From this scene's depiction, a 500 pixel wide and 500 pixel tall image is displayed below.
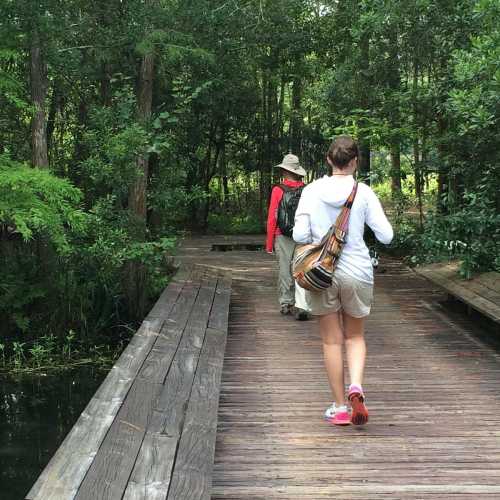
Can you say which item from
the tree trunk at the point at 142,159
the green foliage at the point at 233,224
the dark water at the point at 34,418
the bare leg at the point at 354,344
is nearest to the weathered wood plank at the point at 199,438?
the bare leg at the point at 354,344

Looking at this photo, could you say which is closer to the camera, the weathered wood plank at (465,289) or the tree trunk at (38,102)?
the weathered wood plank at (465,289)

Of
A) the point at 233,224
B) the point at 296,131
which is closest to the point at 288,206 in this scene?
the point at 296,131

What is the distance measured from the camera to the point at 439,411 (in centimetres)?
484

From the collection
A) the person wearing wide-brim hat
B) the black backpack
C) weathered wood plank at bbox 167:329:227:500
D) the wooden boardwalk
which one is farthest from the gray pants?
weathered wood plank at bbox 167:329:227:500

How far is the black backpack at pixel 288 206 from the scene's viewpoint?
7.21 m

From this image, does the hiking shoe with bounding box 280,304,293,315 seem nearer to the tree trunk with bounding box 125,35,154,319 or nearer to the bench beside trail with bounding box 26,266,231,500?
the bench beside trail with bounding box 26,266,231,500

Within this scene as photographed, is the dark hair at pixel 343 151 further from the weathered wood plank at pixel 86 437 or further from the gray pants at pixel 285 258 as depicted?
the gray pants at pixel 285 258

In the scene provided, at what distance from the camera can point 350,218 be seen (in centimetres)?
419

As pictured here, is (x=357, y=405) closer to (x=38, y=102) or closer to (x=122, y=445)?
(x=122, y=445)

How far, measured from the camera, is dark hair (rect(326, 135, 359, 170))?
4.21 meters

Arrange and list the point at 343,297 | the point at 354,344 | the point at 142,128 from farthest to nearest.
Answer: the point at 142,128 → the point at 354,344 → the point at 343,297

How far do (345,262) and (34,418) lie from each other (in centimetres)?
403

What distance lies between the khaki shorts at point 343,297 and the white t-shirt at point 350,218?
5cm

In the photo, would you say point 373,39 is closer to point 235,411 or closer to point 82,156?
point 82,156
